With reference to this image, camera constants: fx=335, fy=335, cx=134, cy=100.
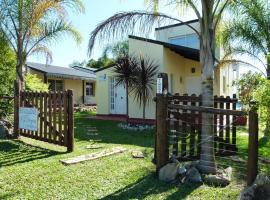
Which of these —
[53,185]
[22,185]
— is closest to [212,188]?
[53,185]

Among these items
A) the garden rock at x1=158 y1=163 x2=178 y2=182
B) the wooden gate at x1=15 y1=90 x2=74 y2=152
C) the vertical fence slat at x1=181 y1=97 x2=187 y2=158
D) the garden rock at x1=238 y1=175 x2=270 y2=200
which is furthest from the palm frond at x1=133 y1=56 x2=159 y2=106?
the garden rock at x1=238 y1=175 x2=270 y2=200

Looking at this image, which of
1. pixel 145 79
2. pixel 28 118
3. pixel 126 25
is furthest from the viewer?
pixel 145 79

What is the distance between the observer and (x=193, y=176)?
19.6ft

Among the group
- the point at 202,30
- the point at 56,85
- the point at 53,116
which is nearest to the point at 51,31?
the point at 53,116

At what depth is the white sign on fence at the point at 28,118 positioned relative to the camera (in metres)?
9.84

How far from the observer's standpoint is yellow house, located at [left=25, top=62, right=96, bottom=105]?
87.8ft

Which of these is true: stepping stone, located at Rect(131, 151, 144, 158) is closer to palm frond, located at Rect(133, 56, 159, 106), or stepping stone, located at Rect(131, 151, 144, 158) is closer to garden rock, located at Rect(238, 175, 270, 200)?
garden rock, located at Rect(238, 175, 270, 200)

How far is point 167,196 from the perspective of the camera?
207 inches

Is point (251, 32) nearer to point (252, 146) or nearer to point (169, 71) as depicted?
point (169, 71)

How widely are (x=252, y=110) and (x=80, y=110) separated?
850 inches

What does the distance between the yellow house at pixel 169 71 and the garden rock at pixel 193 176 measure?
9959 millimetres

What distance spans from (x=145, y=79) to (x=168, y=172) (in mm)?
9863

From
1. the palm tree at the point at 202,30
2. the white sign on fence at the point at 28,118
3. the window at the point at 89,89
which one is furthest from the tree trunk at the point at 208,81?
the window at the point at 89,89

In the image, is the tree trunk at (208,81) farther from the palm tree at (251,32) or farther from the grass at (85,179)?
the palm tree at (251,32)
